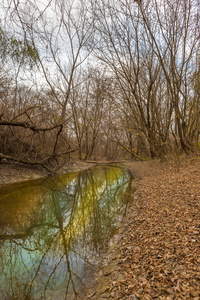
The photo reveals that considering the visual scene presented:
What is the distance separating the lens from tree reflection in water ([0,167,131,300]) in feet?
10.9

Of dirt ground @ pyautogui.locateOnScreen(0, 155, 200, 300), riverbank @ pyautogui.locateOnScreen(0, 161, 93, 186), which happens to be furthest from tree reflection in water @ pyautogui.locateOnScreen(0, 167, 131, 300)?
riverbank @ pyautogui.locateOnScreen(0, 161, 93, 186)

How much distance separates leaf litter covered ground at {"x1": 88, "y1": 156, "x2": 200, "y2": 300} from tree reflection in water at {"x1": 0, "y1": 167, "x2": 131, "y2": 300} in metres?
0.46

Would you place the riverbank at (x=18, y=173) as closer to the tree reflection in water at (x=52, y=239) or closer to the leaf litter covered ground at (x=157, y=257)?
the tree reflection in water at (x=52, y=239)

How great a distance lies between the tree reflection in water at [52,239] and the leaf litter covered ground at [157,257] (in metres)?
0.46

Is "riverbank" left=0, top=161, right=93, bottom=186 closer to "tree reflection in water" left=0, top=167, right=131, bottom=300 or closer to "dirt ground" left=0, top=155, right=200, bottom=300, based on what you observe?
"tree reflection in water" left=0, top=167, right=131, bottom=300

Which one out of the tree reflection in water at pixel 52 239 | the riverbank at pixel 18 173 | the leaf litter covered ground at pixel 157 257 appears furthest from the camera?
the riverbank at pixel 18 173

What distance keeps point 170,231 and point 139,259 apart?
0.98 m

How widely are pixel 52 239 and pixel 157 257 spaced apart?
2943 millimetres

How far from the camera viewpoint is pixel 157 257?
336cm

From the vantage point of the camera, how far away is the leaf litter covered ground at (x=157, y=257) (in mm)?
2609

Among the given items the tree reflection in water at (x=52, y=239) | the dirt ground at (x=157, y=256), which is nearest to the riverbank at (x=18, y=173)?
the tree reflection in water at (x=52, y=239)

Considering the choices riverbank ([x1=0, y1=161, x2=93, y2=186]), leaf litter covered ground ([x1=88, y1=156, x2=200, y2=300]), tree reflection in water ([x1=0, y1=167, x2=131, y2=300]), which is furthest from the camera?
riverbank ([x1=0, y1=161, x2=93, y2=186])

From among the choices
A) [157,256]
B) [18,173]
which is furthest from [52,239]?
[18,173]

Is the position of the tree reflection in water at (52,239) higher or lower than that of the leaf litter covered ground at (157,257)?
lower
